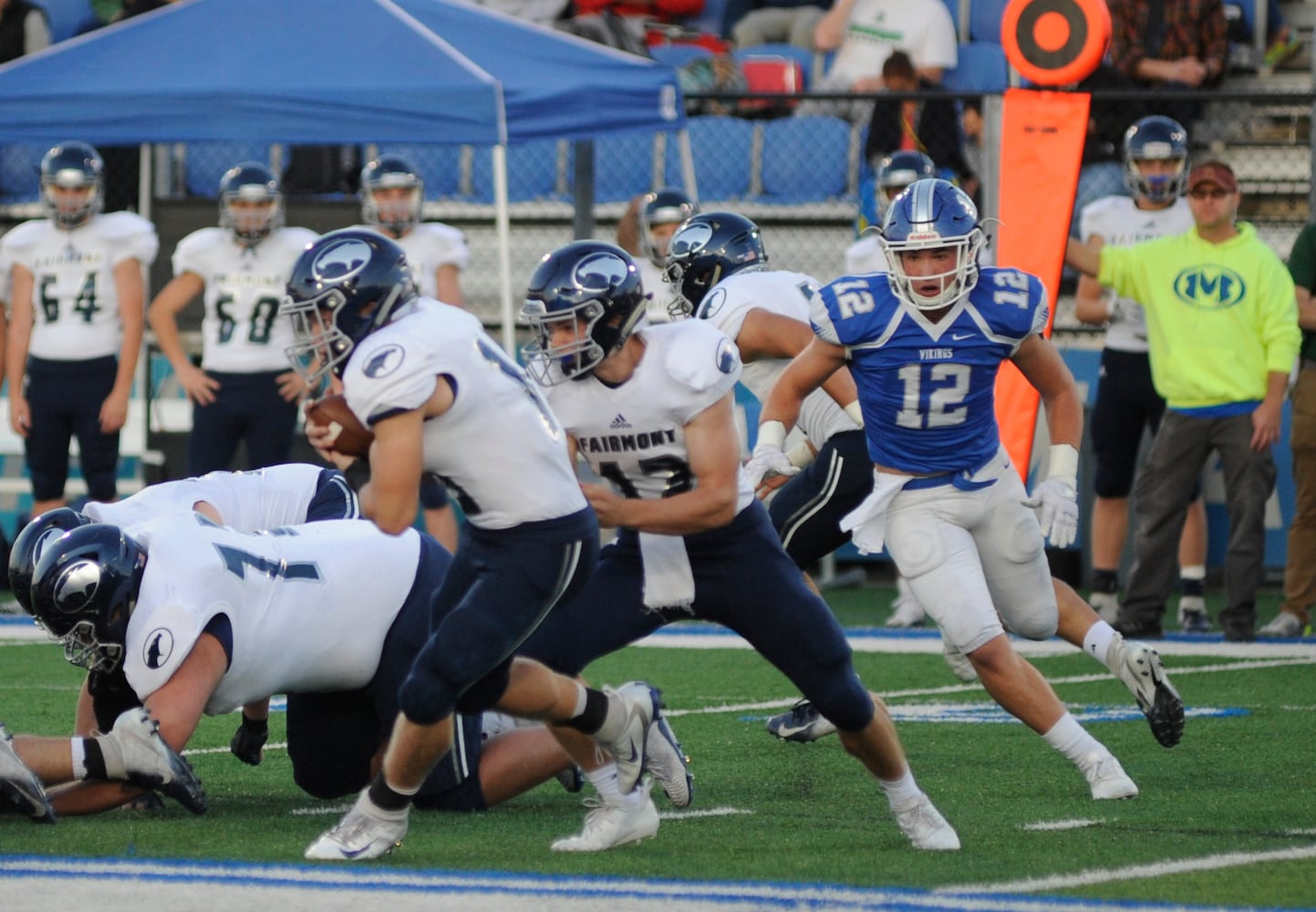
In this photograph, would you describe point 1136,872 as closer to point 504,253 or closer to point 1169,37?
point 504,253

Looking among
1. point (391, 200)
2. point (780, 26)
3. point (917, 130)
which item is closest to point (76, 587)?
point (391, 200)

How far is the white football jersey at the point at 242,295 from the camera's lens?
9.60m

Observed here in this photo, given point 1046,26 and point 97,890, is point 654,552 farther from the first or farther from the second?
point 1046,26

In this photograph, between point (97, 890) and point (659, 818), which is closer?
point (97, 890)

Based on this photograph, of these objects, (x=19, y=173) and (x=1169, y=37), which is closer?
(x=1169, y=37)

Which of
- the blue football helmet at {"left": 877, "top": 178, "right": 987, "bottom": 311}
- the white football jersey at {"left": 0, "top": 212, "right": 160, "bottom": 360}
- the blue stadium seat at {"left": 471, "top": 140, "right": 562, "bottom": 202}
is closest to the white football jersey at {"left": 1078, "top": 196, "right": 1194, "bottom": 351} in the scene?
the blue football helmet at {"left": 877, "top": 178, "right": 987, "bottom": 311}

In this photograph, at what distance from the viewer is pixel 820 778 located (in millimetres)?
5742

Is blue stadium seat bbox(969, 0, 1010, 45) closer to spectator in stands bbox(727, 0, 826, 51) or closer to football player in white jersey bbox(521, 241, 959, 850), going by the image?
spectator in stands bbox(727, 0, 826, 51)

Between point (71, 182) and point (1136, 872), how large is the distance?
659 cm

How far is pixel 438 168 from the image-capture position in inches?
545

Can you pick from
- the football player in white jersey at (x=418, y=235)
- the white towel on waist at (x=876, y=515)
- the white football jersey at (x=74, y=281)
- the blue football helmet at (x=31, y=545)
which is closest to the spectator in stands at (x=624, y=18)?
the football player in white jersey at (x=418, y=235)

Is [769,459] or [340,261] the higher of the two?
[340,261]

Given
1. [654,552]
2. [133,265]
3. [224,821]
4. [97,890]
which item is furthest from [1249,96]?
[97,890]

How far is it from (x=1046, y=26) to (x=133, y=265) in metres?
4.11
